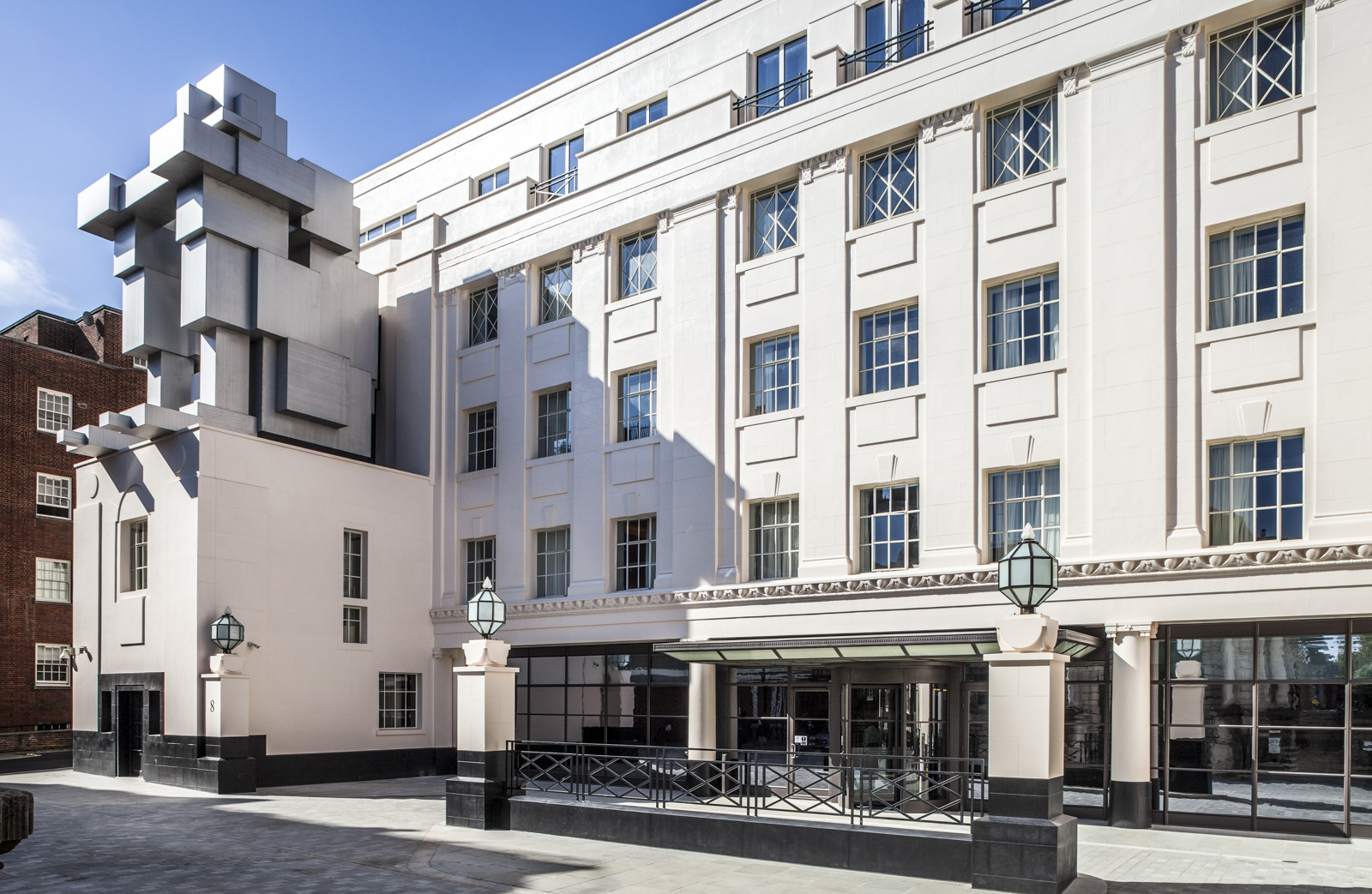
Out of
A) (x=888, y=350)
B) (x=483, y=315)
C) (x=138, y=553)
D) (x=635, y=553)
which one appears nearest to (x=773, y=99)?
(x=888, y=350)

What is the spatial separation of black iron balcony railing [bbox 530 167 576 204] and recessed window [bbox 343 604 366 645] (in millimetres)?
11839

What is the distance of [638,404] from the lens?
25.3 meters

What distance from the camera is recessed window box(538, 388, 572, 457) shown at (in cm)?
2667

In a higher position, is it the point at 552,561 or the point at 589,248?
the point at 589,248

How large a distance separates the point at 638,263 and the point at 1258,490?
1456 centimetres

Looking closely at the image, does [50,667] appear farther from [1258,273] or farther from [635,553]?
[1258,273]

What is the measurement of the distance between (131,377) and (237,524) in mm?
19801

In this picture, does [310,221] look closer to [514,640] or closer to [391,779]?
[514,640]

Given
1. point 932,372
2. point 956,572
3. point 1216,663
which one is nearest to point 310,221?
point 932,372

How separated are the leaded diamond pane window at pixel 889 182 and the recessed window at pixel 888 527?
18.4 feet

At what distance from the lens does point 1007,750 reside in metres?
12.6

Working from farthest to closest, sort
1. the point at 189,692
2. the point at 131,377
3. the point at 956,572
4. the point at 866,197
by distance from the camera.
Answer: the point at 131,377
the point at 189,692
the point at 866,197
the point at 956,572

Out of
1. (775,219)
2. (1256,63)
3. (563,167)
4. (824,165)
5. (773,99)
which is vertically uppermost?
(773,99)

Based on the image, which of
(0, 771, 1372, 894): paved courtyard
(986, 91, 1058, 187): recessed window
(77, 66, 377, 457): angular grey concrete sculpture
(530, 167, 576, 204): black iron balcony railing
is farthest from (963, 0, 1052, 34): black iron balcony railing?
(77, 66, 377, 457): angular grey concrete sculpture
